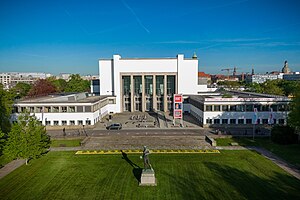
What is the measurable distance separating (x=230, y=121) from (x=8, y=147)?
46.7 meters

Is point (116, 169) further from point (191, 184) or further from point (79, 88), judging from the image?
point (79, 88)

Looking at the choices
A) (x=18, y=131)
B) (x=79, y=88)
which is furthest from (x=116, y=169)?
(x=79, y=88)

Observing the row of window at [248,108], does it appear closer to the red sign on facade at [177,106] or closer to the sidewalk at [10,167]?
the red sign on facade at [177,106]

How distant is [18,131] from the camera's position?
31938 mm

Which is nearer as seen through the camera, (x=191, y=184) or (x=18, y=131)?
(x=191, y=184)

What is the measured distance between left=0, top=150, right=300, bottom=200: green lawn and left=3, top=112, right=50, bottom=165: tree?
2.08 meters

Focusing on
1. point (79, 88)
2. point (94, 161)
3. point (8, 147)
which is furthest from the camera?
point (79, 88)

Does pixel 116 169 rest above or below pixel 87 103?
below

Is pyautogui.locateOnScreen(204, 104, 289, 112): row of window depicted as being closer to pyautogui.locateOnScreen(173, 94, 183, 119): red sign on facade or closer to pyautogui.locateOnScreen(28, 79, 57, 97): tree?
pyautogui.locateOnScreen(173, 94, 183, 119): red sign on facade

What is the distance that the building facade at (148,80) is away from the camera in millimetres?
80750

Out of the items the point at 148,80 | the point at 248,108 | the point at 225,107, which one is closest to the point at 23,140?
the point at 225,107

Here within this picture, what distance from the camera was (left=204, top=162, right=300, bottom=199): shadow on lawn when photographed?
24.1 m

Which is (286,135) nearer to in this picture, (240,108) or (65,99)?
(240,108)

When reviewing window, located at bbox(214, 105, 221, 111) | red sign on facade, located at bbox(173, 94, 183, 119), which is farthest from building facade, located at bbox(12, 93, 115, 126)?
window, located at bbox(214, 105, 221, 111)
